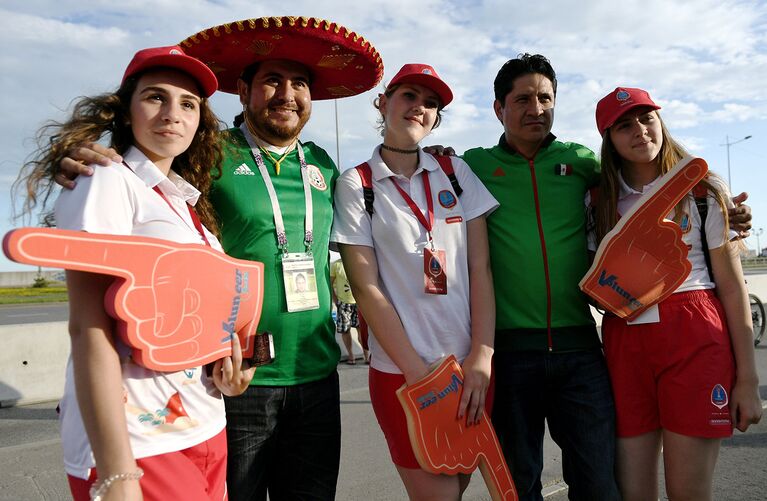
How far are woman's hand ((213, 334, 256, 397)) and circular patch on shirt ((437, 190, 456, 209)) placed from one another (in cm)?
119

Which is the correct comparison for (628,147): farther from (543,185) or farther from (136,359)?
(136,359)

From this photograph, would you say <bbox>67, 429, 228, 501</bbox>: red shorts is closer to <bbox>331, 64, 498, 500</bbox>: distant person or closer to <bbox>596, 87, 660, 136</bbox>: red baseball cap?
<bbox>331, 64, 498, 500</bbox>: distant person

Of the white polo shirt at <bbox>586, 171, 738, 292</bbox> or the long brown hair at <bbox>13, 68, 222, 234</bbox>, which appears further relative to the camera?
the white polo shirt at <bbox>586, 171, 738, 292</bbox>

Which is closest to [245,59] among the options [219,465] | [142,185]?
[142,185]

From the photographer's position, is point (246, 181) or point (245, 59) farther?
point (245, 59)

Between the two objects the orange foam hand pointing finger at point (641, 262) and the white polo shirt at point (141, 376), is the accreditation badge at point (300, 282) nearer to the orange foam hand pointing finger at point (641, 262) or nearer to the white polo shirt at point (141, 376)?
the white polo shirt at point (141, 376)

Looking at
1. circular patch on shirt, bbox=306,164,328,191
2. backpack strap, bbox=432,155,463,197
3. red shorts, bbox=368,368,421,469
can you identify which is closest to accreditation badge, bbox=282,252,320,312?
circular patch on shirt, bbox=306,164,328,191

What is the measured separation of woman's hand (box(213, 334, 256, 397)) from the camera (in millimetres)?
1932

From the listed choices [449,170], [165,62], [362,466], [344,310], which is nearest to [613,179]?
[449,170]

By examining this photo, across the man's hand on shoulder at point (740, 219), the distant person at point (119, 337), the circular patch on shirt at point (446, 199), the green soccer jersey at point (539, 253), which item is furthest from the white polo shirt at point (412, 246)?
the man's hand on shoulder at point (740, 219)

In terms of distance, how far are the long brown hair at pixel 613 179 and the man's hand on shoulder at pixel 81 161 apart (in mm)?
2245

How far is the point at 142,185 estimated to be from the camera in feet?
5.99

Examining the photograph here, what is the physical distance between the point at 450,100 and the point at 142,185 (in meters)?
1.61

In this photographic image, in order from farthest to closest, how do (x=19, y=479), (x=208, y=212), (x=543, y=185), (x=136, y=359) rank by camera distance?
(x=19, y=479)
(x=543, y=185)
(x=208, y=212)
(x=136, y=359)
